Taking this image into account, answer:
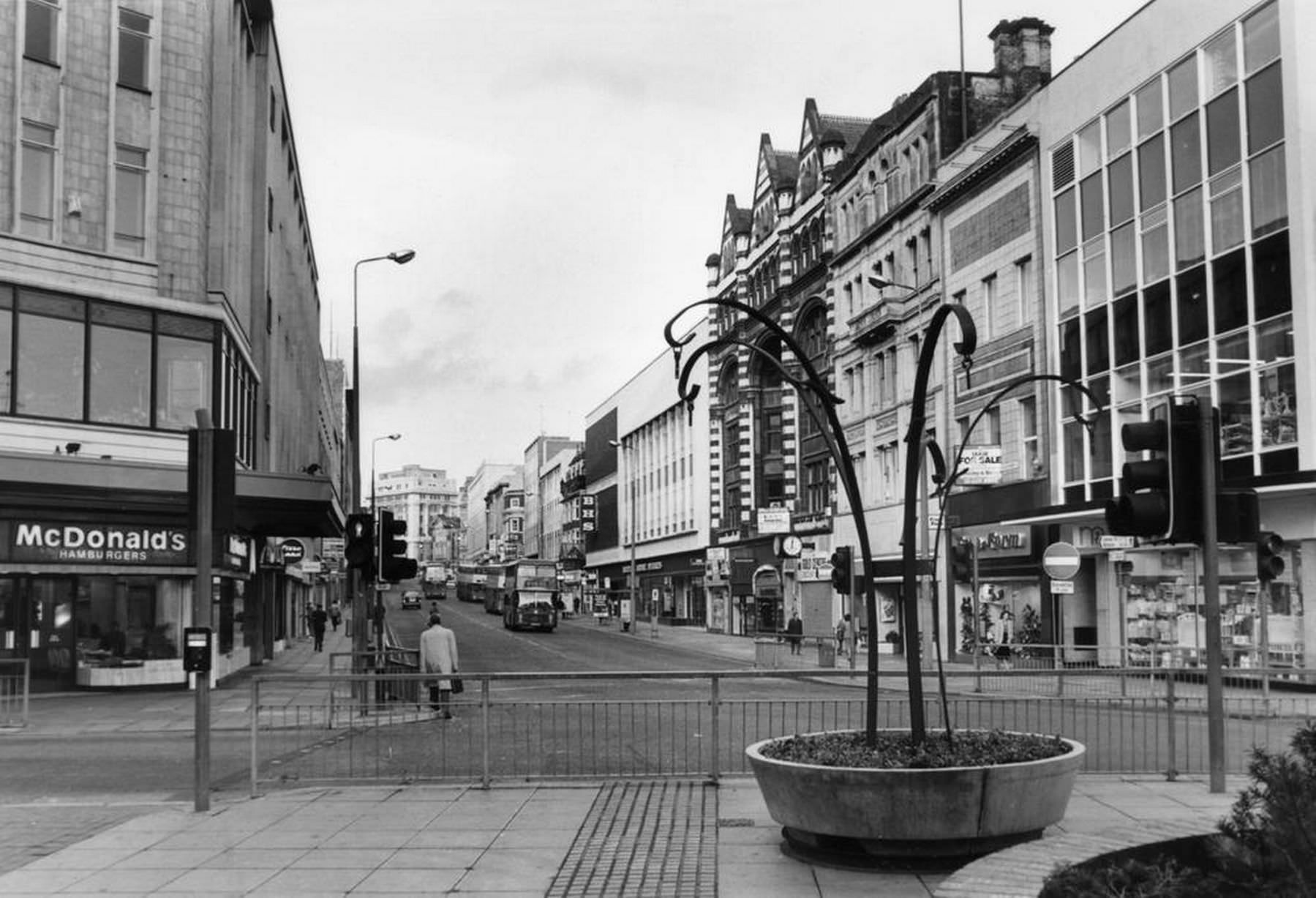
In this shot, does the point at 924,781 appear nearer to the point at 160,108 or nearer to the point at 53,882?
the point at 53,882

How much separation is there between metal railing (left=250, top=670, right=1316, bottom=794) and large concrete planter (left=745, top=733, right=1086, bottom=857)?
2.97 m

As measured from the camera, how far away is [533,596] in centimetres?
6806

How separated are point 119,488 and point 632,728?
722 inches

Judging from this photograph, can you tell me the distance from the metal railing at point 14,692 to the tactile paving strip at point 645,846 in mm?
13758

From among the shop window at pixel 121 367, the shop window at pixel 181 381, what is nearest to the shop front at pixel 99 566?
the shop window at pixel 121 367

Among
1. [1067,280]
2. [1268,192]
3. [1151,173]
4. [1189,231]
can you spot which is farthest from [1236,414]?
[1067,280]

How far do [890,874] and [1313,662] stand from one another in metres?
22.1

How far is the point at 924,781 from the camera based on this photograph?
843 cm

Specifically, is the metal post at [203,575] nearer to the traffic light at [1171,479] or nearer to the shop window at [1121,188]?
the traffic light at [1171,479]

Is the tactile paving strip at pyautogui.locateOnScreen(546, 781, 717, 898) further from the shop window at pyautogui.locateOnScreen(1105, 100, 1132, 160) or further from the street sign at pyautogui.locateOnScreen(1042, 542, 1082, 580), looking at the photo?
the shop window at pyautogui.locateOnScreen(1105, 100, 1132, 160)

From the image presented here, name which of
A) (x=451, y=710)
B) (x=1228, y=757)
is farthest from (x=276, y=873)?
(x=1228, y=757)

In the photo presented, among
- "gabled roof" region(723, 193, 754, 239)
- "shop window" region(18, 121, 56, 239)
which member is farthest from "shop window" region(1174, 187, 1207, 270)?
"gabled roof" region(723, 193, 754, 239)

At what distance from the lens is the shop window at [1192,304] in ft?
99.1

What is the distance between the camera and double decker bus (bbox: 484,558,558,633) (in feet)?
223
